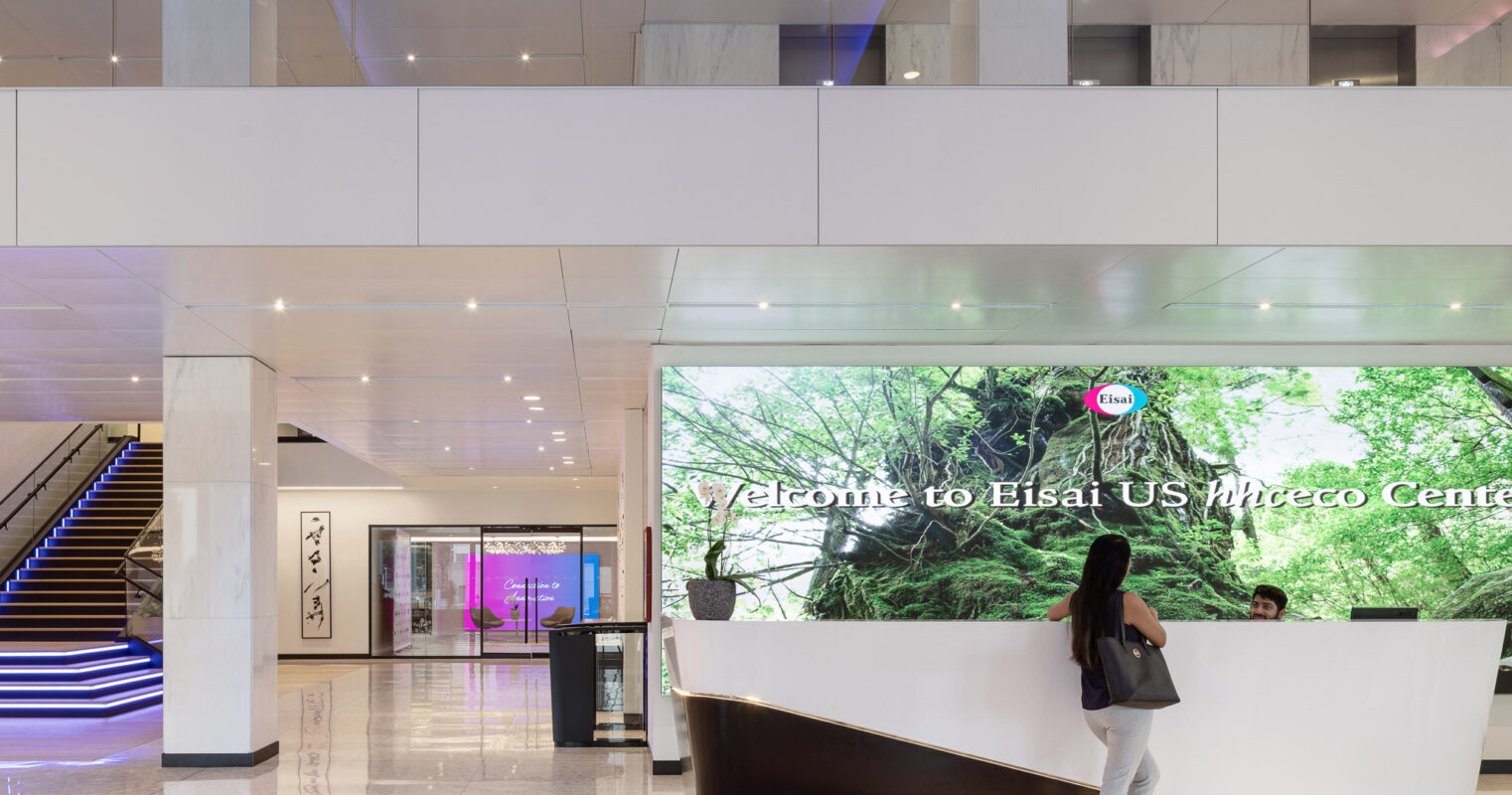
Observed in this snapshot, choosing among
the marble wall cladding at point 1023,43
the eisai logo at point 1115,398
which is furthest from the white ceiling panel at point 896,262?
the eisai logo at point 1115,398

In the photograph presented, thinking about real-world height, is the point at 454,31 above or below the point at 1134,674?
above

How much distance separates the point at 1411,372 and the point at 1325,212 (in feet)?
11.9

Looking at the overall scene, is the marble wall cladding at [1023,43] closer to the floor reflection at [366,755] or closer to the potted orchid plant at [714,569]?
the potted orchid plant at [714,569]

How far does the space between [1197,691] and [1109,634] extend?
0.75 metres

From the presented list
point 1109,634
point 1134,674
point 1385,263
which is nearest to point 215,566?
point 1109,634

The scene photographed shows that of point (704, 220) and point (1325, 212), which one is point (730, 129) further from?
point (1325, 212)

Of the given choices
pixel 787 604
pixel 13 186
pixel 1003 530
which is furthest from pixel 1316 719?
pixel 13 186

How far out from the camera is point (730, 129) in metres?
5.80

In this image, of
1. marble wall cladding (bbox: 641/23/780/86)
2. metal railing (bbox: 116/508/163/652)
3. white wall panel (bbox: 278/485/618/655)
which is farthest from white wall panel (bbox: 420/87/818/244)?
white wall panel (bbox: 278/485/618/655)

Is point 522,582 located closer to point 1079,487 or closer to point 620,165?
point 1079,487

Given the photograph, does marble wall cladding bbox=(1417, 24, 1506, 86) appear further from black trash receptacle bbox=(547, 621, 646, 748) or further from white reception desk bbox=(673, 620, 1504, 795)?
black trash receptacle bbox=(547, 621, 646, 748)

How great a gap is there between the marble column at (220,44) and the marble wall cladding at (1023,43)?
3.30 m

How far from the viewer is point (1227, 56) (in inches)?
236

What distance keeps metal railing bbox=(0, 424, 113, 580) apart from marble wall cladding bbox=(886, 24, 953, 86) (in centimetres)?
1691
